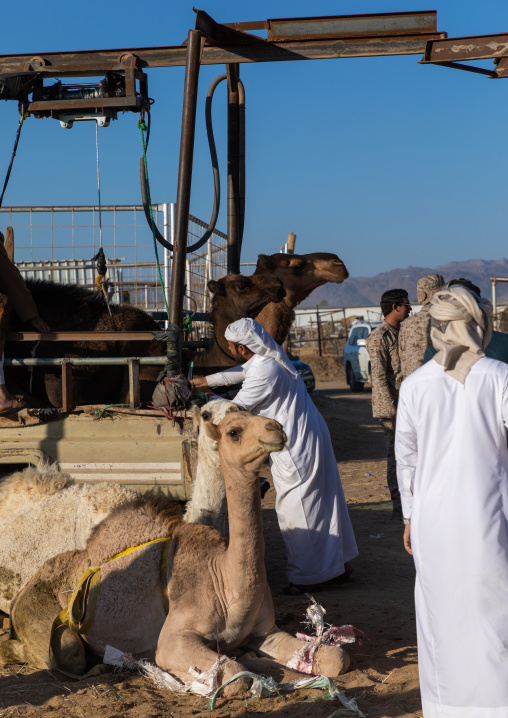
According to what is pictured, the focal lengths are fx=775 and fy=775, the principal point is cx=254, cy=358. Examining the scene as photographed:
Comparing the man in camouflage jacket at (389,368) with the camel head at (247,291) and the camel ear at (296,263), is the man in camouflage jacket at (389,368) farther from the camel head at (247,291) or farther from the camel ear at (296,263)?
the camel head at (247,291)

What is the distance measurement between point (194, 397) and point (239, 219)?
2.68 m

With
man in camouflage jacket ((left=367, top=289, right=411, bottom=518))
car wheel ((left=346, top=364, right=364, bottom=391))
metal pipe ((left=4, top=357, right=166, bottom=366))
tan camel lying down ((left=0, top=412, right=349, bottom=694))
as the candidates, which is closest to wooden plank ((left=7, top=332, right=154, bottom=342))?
metal pipe ((left=4, top=357, right=166, bottom=366))

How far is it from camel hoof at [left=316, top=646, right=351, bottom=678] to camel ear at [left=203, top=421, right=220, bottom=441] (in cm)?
123

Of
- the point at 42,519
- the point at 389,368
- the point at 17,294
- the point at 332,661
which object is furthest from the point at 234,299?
the point at 332,661

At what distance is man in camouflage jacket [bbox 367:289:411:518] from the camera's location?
7938mm

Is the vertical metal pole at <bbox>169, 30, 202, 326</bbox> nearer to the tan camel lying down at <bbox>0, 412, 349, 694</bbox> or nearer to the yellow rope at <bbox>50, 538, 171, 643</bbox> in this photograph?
the tan camel lying down at <bbox>0, 412, 349, 694</bbox>

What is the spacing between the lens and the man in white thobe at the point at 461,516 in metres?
3.14

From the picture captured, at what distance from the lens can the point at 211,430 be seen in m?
4.11

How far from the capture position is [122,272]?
480 inches

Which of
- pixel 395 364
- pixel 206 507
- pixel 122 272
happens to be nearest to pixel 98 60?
pixel 206 507

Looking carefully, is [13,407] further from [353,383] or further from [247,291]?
[353,383]

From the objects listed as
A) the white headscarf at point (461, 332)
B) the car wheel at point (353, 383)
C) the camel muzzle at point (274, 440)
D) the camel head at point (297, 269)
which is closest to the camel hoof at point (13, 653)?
the camel muzzle at point (274, 440)

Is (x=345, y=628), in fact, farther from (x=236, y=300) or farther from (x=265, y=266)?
(x=265, y=266)

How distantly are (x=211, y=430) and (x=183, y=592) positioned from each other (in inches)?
34.1
